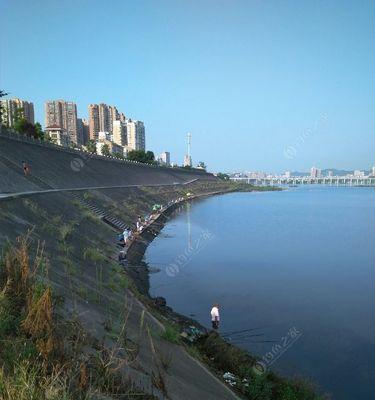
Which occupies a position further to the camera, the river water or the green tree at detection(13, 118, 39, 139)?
the green tree at detection(13, 118, 39, 139)

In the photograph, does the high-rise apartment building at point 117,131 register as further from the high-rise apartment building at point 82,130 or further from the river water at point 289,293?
the river water at point 289,293

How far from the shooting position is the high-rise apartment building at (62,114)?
172125 mm

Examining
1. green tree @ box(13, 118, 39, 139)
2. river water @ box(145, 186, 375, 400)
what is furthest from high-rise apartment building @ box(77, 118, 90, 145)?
river water @ box(145, 186, 375, 400)

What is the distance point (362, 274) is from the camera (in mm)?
25891

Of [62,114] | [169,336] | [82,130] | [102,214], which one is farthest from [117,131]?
[169,336]

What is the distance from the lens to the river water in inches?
538

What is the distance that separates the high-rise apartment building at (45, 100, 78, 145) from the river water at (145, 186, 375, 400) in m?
149

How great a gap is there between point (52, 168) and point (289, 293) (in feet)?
118

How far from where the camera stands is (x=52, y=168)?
4566 cm

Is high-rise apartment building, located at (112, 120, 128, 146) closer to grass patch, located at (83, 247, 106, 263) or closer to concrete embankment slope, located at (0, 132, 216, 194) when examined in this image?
concrete embankment slope, located at (0, 132, 216, 194)

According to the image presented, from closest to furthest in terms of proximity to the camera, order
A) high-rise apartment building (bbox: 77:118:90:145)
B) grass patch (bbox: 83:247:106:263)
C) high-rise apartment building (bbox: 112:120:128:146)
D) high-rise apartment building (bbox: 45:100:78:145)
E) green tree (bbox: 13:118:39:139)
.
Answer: grass patch (bbox: 83:247:106:263), green tree (bbox: 13:118:39:139), high-rise apartment building (bbox: 45:100:78:145), high-rise apartment building (bbox: 77:118:90:145), high-rise apartment building (bbox: 112:120:128:146)

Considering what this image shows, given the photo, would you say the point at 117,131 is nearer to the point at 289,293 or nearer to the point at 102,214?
the point at 102,214

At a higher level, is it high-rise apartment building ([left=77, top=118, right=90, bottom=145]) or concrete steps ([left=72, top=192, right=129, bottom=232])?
high-rise apartment building ([left=77, top=118, right=90, bottom=145])

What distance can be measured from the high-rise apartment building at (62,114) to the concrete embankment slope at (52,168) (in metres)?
101
